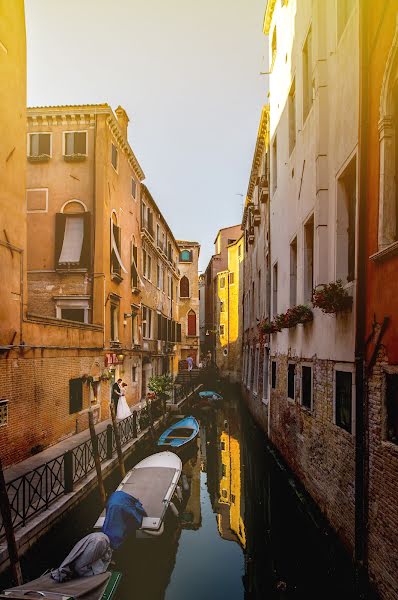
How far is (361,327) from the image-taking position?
6168mm

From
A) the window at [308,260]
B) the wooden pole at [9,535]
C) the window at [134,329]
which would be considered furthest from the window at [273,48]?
the wooden pole at [9,535]

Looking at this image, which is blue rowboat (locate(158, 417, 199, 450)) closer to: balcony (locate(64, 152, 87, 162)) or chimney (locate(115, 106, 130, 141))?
balcony (locate(64, 152, 87, 162))

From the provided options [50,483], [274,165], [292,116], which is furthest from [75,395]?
[292,116]

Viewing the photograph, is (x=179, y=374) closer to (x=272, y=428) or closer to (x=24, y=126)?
(x=272, y=428)

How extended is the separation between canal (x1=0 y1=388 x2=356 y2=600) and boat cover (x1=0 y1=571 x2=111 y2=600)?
0.96m

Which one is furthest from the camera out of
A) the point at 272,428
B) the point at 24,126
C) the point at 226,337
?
the point at 226,337

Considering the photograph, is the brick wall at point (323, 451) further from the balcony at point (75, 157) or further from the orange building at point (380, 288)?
the balcony at point (75, 157)

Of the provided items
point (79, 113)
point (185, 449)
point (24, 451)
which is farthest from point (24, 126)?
point (185, 449)

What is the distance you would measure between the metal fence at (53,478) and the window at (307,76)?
845cm

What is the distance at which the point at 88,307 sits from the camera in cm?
1633

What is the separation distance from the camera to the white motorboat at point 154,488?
7.86 meters

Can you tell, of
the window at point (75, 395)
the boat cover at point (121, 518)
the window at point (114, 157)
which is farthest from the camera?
the window at point (114, 157)

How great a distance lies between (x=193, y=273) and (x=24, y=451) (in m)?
34.5

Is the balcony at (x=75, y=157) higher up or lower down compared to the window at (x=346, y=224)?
higher up
